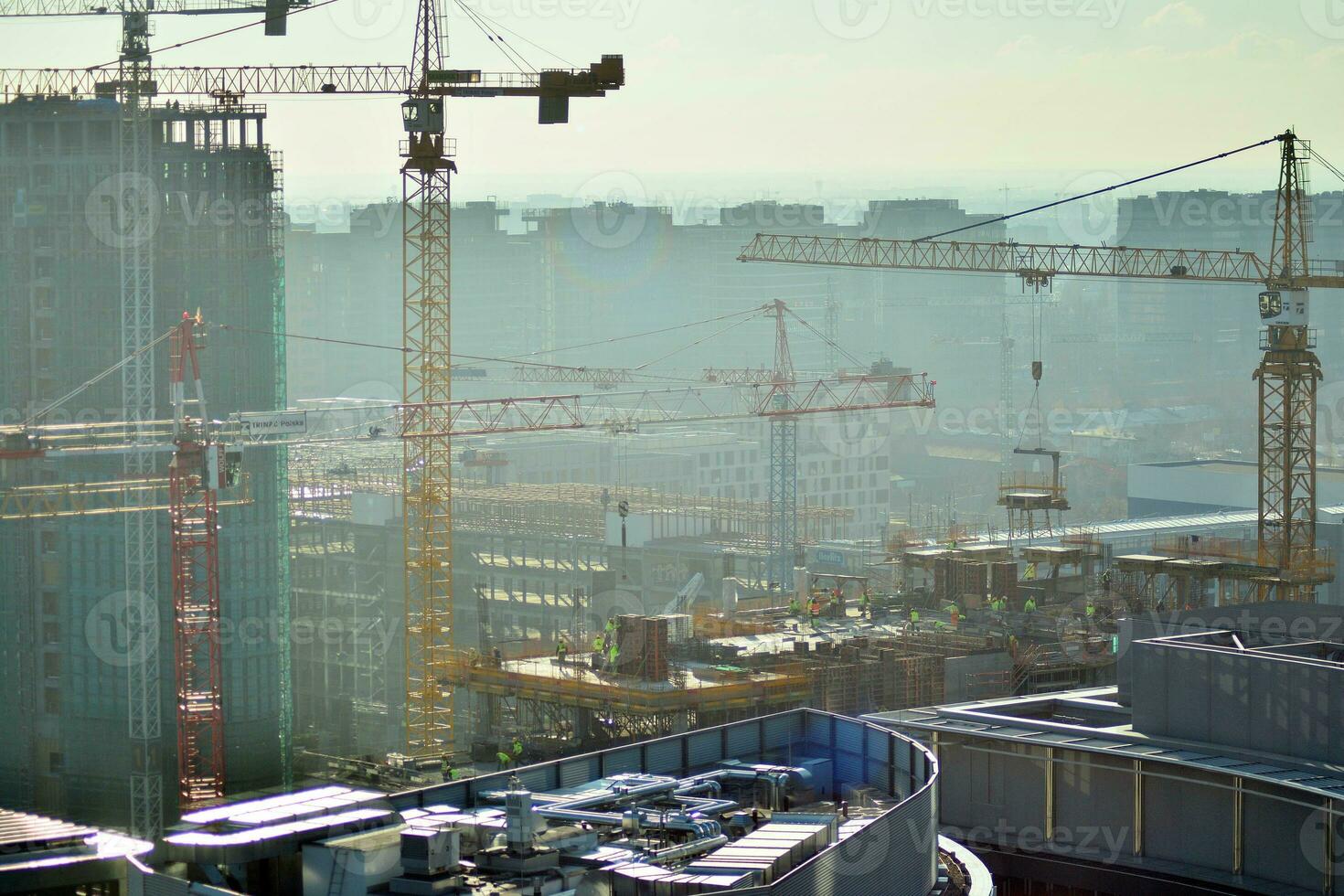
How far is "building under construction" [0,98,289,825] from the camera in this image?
4994 centimetres

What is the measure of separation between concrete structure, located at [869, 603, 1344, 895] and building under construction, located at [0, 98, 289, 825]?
30.7 meters

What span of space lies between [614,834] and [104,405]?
123 feet

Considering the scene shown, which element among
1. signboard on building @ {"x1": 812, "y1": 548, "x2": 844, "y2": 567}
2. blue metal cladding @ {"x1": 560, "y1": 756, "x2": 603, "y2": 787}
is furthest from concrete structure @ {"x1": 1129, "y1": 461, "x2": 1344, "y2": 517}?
blue metal cladding @ {"x1": 560, "y1": 756, "x2": 603, "y2": 787}

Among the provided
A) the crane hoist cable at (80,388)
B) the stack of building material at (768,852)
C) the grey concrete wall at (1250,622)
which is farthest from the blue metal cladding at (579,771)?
the crane hoist cable at (80,388)

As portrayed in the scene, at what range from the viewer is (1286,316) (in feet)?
162

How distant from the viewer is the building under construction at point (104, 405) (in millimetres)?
49938

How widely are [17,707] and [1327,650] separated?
38239 mm

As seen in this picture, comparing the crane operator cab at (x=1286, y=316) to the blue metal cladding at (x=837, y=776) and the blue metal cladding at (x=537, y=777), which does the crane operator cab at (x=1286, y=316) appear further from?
the blue metal cladding at (x=537, y=777)

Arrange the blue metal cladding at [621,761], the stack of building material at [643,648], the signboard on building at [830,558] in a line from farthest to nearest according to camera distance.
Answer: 1. the signboard on building at [830,558]
2. the stack of building material at [643,648]
3. the blue metal cladding at [621,761]

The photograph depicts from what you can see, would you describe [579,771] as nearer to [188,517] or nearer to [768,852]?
[768,852]

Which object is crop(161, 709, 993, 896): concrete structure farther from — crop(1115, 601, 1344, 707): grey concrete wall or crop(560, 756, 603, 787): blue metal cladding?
crop(1115, 601, 1344, 707): grey concrete wall

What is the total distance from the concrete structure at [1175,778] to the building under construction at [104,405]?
30.7 meters

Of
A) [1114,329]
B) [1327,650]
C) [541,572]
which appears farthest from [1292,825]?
[1114,329]

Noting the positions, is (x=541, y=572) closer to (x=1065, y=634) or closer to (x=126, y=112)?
(x=126, y=112)
